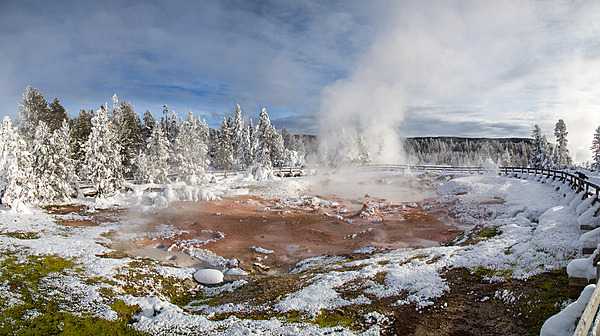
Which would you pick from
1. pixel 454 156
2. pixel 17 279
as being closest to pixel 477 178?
pixel 17 279

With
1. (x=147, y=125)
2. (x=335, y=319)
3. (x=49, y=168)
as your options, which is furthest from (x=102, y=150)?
(x=335, y=319)

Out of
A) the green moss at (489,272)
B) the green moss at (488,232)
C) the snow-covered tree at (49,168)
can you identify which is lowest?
the green moss at (489,272)

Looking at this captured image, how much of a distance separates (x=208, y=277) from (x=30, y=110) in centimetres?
5429

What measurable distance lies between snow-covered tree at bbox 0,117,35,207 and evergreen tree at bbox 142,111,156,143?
140 feet

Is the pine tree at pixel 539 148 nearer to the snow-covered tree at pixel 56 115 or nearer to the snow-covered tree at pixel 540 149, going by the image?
the snow-covered tree at pixel 540 149

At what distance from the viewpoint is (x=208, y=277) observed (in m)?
20.5

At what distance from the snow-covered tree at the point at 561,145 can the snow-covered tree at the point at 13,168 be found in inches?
4328

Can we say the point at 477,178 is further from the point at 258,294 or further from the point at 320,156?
the point at 320,156

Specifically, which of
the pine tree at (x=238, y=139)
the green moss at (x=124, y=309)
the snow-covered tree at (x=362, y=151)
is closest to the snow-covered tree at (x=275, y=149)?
the pine tree at (x=238, y=139)

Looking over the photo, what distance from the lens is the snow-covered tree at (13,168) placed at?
34156mm

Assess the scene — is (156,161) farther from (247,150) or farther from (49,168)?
(247,150)

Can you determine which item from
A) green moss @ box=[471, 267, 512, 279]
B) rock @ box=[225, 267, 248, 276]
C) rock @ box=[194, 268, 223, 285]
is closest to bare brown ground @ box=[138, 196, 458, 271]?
rock @ box=[225, 267, 248, 276]

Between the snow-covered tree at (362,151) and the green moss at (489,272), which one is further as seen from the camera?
the snow-covered tree at (362,151)

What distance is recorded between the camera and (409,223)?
38938mm
